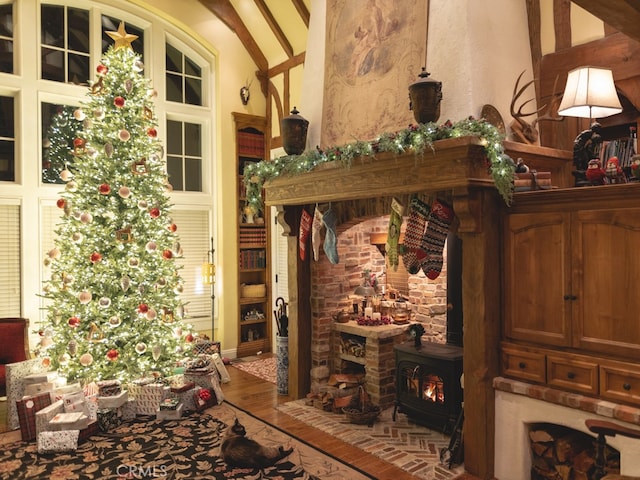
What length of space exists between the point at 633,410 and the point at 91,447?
13.0ft

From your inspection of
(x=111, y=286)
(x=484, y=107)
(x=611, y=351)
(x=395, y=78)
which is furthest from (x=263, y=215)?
(x=611, y=351)

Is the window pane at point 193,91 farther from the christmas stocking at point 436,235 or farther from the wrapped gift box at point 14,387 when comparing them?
the christmas stocking at point 436,235

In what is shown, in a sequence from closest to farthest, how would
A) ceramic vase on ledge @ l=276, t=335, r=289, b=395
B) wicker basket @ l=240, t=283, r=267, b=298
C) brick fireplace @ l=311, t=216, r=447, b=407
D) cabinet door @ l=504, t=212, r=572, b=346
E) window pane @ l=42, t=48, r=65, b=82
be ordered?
cabinet door @ l=504, t=212, r=572, b=346
brick fireplace @ l=311, t=216, r=447, b=407
ceramic vase on ledge @ l=276, t=335, r=289, b=395
window pane @ l=42, t=48, r=65, b=82
wicker basket @ l=240, t=283, r=267, b=298

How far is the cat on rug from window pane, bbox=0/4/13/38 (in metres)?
5.15

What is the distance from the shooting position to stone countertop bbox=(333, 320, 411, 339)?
493cm

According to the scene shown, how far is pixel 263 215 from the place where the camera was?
7555mm

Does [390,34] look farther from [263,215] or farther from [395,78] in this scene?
[263,215]

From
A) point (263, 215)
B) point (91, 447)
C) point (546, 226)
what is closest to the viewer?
point (546, 226)

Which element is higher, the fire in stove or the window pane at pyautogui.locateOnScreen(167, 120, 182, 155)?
the window pane at pyautogui.locateOnScreen(167, 120, 182, 155)

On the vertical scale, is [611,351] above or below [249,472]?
above

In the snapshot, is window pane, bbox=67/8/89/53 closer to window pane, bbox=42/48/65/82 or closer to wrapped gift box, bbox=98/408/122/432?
window pane, bbox=42/48/65/82

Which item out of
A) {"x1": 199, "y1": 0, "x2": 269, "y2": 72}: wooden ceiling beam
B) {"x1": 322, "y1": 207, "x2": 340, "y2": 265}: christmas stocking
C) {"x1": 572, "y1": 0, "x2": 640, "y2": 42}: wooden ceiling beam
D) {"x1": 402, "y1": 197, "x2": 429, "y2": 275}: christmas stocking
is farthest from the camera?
{"x1": 199, "y1": 0, "x2": 269, "y2": 72}: wooden ceiling beam

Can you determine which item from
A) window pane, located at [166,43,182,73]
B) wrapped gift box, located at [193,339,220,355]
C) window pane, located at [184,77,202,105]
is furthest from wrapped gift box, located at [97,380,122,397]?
window pane, located at [166,43,182,73]

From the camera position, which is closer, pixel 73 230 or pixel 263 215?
pixel 73 230
